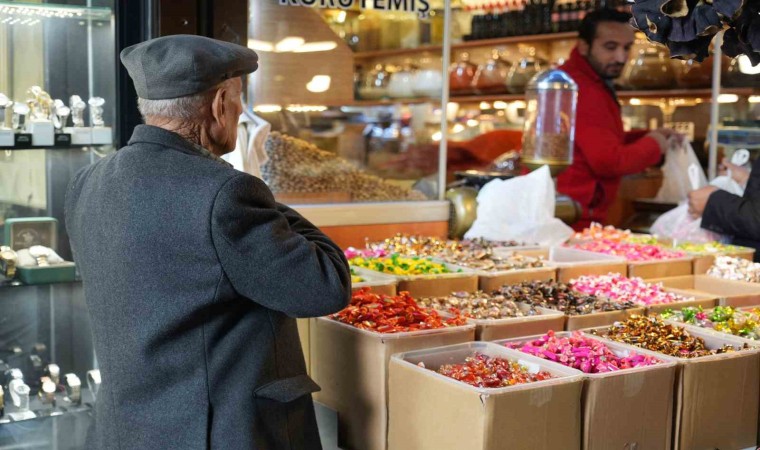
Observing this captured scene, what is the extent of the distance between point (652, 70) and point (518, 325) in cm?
369

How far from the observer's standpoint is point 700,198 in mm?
4051

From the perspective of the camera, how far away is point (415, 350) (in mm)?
2141

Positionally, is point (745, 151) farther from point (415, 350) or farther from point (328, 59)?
point (415, 350)

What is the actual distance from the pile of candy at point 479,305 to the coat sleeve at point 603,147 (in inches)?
93.2

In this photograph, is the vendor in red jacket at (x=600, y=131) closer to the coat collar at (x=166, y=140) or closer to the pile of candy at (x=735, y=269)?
the pile of candy at (x=735, y=269)

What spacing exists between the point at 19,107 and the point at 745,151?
353 centimetres

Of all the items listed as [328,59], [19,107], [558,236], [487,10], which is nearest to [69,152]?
[19,107]

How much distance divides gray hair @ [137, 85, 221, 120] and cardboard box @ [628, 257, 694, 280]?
202 centimetres

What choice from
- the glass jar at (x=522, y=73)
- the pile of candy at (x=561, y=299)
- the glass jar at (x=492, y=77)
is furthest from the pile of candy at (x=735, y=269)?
the glass jar at (x=492, y=77)

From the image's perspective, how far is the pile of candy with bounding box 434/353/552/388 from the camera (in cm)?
191

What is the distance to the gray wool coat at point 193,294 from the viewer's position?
5.22 feet

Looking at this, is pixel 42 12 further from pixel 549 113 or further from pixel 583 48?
pixel 583 48

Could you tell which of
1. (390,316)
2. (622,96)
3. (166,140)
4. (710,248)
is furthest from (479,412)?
(622,96)

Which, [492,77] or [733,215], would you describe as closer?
[733,215]
